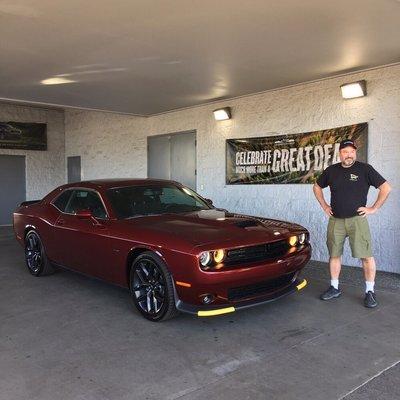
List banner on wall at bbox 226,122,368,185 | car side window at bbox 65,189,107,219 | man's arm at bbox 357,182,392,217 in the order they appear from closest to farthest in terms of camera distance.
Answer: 1. man's arm at bbox 357,182,392,217
2. car side window at bbox 65,189,107,219
3. banner on wall at bbox 226,122,368,185

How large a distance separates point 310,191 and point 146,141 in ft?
15.4

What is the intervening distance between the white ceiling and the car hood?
2007mm

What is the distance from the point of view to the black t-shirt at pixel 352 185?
4816 millimetres

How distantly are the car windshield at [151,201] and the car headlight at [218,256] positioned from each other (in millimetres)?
1438

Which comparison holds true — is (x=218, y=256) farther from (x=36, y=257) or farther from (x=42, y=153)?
(x=42, y=153)

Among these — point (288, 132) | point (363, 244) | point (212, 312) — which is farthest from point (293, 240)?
point (288, 132)

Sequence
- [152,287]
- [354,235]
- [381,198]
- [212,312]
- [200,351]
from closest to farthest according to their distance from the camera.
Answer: [200,351] → [212,312] → [152,287] → [381,198] → [354,235]

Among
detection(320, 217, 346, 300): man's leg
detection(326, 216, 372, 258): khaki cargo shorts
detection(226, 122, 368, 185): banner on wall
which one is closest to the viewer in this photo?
detection(326, 216, 372, 258): khaki cargo shorts

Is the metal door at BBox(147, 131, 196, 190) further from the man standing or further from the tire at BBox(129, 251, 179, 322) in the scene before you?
the tire at BBox(129, 251, 179, 322)

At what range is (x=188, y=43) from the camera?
516 centimetres

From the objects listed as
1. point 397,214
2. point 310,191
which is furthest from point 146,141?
point 397,214

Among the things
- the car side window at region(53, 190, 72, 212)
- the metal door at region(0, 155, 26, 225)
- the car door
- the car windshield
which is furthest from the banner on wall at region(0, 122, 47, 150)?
the car windshield

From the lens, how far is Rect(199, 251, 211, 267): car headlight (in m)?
3.95

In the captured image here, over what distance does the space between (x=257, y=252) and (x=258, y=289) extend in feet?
1.18
